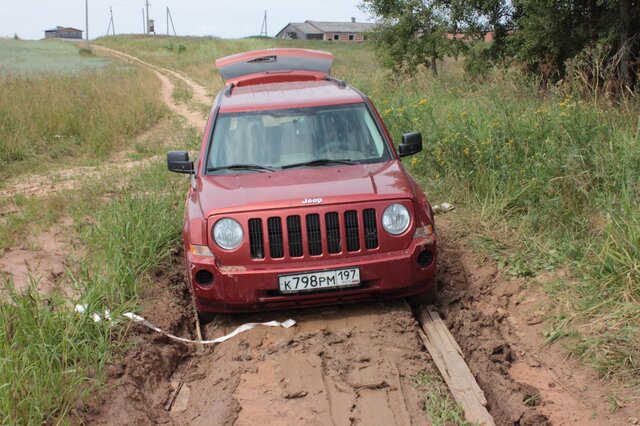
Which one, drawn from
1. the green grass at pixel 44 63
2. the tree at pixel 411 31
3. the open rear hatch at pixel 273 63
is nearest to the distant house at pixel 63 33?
the green grass at pixel 44 63

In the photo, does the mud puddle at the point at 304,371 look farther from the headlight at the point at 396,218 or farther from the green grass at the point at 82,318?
the headlight at the point at 396,218

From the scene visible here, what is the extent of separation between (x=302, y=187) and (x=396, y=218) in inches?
28.8

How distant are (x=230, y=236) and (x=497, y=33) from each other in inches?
557

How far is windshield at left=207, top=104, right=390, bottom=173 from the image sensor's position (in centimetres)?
570

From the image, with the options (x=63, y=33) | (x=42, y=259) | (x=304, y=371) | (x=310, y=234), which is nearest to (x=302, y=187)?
(x=310, y=234)

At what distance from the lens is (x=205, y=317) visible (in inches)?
211

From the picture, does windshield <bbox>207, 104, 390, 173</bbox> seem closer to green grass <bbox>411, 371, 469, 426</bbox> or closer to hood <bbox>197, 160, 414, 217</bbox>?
hood <bbox>197, 160, 414, 217</bbox>

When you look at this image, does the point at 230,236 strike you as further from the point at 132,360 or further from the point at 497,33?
the point at 497,33

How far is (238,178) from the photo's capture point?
214 inches

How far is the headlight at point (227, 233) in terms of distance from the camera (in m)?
4.84

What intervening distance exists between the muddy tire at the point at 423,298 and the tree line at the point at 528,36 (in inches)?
136

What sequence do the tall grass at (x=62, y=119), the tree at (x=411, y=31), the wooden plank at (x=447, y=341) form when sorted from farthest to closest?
the tree at (x=411, y=31) → the tall grass at (x=62, y=119) → the wooden plank at (x=447, y=341)

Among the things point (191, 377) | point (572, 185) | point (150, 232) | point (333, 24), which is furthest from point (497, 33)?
point (333, 24)

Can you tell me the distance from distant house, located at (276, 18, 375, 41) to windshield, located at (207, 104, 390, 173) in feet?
297
